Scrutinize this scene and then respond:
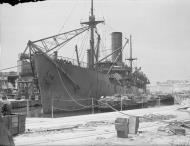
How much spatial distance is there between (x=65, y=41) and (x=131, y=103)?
763cm

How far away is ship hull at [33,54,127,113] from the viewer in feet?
74.4

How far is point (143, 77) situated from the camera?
52781 millimetres

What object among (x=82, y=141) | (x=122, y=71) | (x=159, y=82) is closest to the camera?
(x=82, y=141)

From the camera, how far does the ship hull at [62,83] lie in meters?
22.7

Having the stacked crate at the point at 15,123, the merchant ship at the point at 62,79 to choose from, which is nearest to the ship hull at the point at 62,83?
the merchant ship at the point at 62,79

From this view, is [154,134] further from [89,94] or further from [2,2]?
[89,94]

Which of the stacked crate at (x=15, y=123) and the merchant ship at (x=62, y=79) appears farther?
the merchant ship at (x=62, y=79)

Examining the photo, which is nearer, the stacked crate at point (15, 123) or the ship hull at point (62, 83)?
the stacked crate at point (15, 123)

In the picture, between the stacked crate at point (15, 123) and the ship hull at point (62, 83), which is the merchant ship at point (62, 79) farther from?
the stacked crate at point (15, 123)

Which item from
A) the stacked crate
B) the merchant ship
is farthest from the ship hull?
the stacked crate

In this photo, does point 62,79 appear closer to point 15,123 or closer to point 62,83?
point 62,83

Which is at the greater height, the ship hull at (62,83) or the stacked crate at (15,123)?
the ship hull at (62,83)

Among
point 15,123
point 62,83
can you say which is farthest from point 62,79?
point 15,123

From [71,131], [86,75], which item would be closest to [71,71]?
[86,75]
